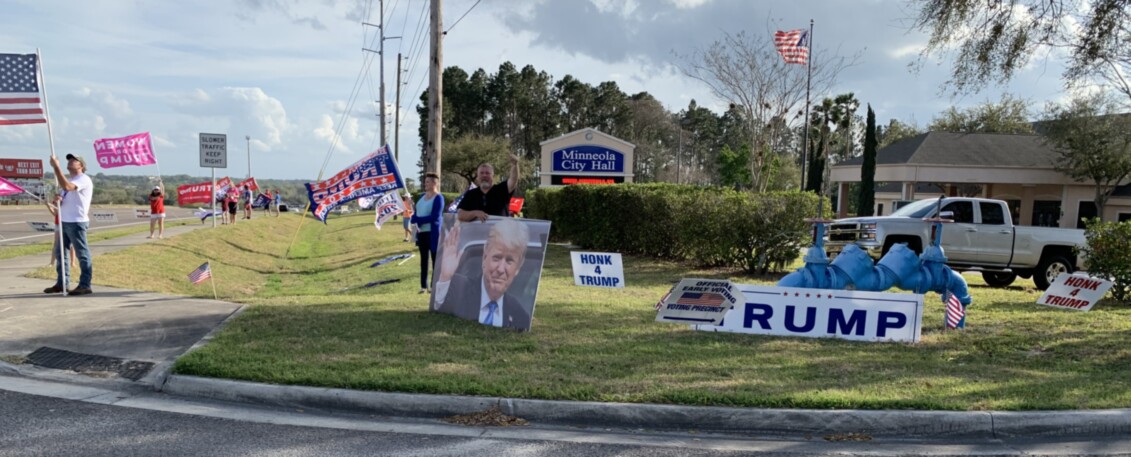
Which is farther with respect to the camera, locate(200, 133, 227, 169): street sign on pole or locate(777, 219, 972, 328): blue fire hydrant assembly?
locate(200, 133, 227, 169): street sign on pole

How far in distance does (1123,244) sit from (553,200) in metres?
13.8

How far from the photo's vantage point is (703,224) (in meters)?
13.8

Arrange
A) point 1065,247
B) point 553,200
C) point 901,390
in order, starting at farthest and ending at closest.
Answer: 1. point 553,200
2. point 1065,247
3. point 901,390

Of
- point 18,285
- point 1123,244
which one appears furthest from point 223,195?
point 1123,244

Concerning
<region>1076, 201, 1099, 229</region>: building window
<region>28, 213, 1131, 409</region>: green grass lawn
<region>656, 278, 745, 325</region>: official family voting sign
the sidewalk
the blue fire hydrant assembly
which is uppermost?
<region>1076, 201, 1099, 229</region>: building window

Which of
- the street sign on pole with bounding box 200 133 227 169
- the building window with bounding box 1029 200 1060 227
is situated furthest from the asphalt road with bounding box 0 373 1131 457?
the building window with bounding box 1029 200 1060 227

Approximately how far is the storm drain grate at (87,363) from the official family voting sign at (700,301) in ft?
16.1

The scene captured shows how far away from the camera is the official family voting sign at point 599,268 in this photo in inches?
380

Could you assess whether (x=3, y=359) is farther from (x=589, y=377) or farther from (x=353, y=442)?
(x=589, y=377)

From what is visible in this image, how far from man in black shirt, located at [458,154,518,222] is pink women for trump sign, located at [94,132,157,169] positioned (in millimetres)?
15619

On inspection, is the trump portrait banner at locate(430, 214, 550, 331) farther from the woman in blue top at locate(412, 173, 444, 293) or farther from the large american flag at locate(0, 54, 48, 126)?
the large american flag at locate(0, 54, 48, 126)

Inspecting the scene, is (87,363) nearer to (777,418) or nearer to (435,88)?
(777,418)

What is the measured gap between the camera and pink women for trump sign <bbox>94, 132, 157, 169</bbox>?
19156mm

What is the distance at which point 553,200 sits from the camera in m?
21.4
